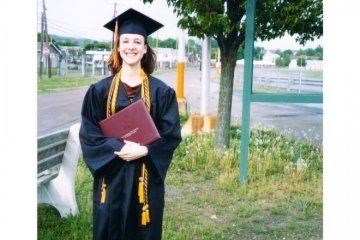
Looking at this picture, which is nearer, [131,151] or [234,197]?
[131,151]

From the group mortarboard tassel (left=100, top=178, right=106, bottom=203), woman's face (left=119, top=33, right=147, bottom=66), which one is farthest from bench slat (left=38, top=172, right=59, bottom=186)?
woman's face (left=119, top=33, right=147, bottom=66)

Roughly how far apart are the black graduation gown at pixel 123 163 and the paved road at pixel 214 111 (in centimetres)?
30

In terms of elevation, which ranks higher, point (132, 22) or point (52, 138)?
point (132, 22)

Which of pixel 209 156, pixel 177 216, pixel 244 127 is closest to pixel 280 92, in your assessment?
pixel 244 127

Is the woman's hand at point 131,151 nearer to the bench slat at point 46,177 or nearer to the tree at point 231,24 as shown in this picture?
the bench slat at point 46,177

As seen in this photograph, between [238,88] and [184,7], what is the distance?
1.73ft

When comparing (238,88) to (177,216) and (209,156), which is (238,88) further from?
(177,216)

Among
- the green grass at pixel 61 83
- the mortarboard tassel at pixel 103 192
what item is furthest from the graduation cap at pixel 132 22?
the mortarboard tassel at pixel 103 192

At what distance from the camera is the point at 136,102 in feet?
5.42

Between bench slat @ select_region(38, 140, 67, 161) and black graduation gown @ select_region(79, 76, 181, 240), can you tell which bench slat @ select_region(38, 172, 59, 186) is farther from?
black graduation gown @ select_region(79, 76, 181, 240)

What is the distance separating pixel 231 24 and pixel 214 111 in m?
0.43

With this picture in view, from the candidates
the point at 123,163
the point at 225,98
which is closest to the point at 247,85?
the point at 225,98

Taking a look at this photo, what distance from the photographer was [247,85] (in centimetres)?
258

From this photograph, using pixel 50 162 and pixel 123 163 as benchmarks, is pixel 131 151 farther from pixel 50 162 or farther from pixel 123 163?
pixel 50 162
